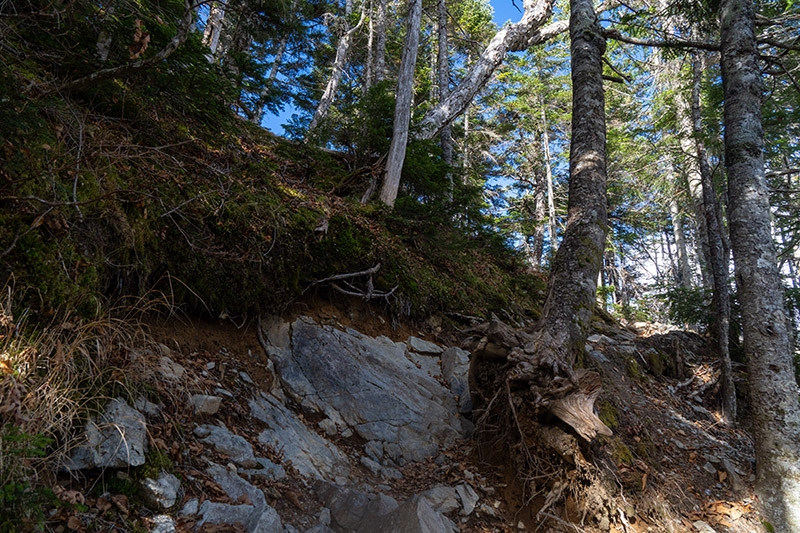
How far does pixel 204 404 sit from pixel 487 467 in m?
3.02

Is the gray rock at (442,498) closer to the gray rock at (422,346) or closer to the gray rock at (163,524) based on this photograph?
the gray rock at (163,524)

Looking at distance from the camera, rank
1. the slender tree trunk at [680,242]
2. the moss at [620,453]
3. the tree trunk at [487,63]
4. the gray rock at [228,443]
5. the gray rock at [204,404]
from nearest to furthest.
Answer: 1. the gray rock at [228,443]
2. the gray rock at [204,404]
3. the moss at [620,453]
4. the tree trunk at [487,63]
5. the slender tree trunk at [680,242]

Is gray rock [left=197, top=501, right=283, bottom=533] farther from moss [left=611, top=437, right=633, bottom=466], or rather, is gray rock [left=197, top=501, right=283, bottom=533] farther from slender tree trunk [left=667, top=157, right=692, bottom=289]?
slender tree trunk [left=667, top=157, right=692, bottom=289]

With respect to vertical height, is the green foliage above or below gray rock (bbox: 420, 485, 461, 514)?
above

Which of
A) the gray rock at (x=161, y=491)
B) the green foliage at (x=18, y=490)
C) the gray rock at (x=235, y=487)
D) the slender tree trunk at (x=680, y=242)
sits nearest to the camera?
the green foliage at (x=18, y=490)

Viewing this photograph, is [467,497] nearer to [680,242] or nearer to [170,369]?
[170,369]

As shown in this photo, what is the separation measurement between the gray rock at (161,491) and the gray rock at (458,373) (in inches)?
143

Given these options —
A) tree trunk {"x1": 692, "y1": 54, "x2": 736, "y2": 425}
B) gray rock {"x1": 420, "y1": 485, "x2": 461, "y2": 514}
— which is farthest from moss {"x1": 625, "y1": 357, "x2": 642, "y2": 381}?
gray rock {"x1": 420, "y1": 485, "x2": 461, "y2": 514}

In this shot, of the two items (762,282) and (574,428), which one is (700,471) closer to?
(762,282)

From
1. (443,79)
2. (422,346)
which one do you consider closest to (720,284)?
(422,346)

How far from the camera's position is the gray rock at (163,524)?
201cm

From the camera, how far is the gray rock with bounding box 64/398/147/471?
79.0 inches

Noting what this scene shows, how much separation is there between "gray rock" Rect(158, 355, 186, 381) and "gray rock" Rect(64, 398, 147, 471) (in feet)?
1.97

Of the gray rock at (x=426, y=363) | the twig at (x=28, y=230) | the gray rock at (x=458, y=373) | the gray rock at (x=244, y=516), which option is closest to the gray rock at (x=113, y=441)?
the gray rock at (x=244, y=516)
